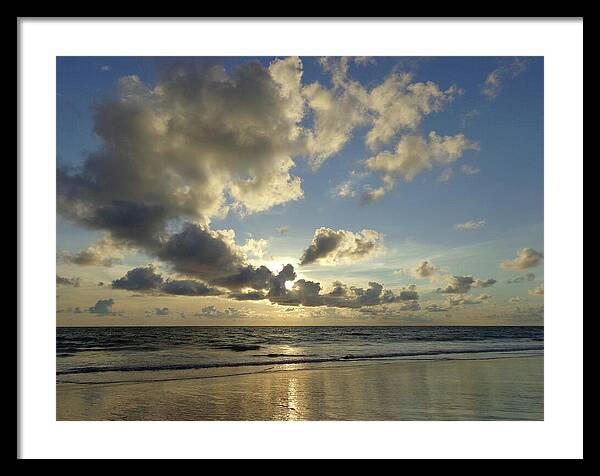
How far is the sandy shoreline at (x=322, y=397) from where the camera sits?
4.79m

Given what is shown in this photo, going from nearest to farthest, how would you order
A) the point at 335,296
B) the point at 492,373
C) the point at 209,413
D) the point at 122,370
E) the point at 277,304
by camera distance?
1. the point at 209,413
2. the point at 492,373
3. the point at 122,370
4. the point at 335,296
5. the point at 277,304

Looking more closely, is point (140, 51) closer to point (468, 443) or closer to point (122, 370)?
point (468, 443)

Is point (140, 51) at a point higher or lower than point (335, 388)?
higher

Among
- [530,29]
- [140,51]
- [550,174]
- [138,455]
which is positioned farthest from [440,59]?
[138,455]

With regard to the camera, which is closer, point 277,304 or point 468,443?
point 468,443

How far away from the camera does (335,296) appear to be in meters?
10.6

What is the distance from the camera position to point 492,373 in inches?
297

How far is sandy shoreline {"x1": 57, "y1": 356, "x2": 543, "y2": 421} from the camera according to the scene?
15.7ft

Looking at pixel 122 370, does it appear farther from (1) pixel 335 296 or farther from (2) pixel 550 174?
(2) pixel 550 174

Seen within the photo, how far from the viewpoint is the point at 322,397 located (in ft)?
18.2

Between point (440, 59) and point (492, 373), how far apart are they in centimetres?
484
